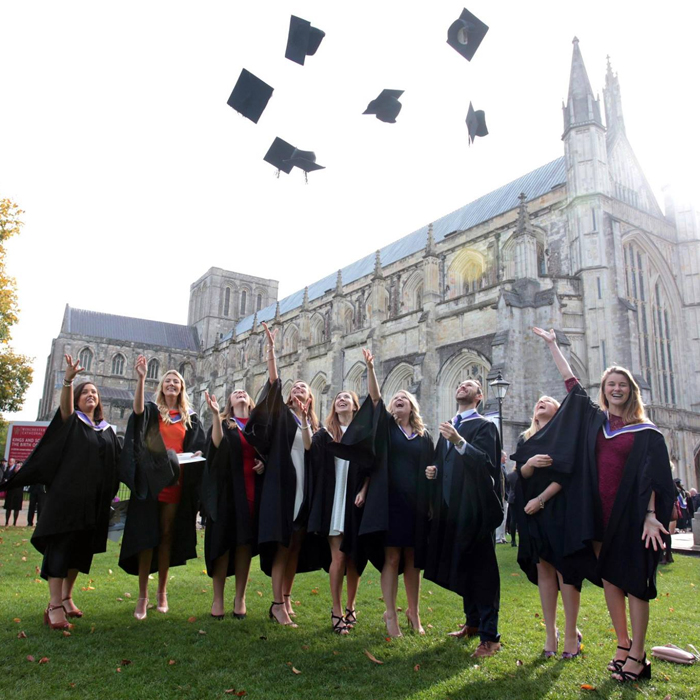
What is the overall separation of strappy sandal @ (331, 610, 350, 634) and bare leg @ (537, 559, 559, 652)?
65.1 inches

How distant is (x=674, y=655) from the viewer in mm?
4395

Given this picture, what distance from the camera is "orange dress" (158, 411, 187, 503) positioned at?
573 centimetres

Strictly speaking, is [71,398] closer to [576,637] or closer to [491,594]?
[491,594]

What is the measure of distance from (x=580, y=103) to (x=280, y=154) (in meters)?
20.5

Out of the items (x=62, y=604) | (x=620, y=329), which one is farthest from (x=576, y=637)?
(x=620, y=329)

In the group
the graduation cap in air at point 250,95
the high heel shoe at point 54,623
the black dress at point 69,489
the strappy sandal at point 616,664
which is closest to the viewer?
the strappy sandal at point 616,664

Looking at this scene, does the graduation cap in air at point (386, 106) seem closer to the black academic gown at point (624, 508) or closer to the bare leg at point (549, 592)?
the black academic gown at point (624, 508)

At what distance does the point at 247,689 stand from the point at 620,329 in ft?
66.4

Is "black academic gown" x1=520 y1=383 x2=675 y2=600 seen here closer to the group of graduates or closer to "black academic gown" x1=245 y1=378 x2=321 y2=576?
the group of graduates

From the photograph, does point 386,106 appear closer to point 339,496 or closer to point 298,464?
point 298,464

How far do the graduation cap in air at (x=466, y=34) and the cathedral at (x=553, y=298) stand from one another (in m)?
12.3

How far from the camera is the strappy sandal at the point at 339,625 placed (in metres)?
5.14

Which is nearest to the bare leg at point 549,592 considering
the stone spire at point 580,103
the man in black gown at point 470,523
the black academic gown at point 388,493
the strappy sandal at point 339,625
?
the man in black gown at point 470,523

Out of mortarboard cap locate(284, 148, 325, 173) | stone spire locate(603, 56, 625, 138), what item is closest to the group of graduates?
mortarboard cap locate(284, 148, 325, 173)
